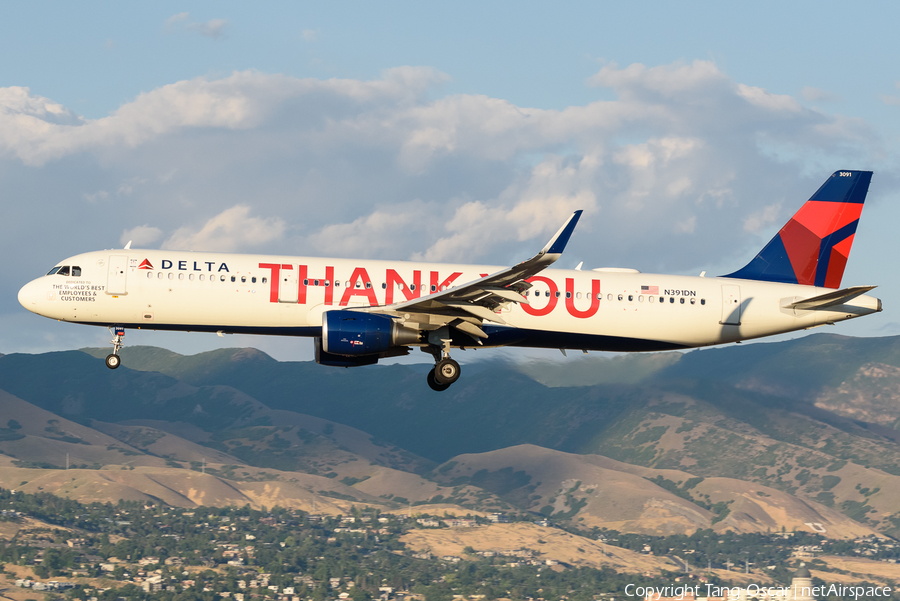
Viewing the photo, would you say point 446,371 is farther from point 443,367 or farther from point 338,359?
point 338,359

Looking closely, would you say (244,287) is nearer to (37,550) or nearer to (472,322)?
(472,322)

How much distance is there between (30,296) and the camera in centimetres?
4216

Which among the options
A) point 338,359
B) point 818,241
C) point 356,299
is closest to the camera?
point 338,359

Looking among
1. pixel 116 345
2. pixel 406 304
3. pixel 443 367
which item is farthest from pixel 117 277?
pixel 443 367

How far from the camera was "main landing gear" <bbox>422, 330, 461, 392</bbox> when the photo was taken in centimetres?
4281

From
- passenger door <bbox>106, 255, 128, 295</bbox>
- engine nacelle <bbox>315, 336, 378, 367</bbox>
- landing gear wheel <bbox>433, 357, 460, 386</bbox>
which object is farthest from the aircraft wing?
passenger door <bbox>106, 255, 128, 295</bbox>

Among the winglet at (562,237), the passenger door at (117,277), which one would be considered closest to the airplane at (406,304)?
the passenger door at (117,277)

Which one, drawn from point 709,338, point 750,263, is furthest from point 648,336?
point 750,263

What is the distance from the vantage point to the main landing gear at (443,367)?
42.8 m

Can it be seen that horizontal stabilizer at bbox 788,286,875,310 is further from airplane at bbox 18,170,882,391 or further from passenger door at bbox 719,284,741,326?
passenger door at bbox 719,284,741,326

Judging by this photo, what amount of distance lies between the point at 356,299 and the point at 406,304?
290 cm

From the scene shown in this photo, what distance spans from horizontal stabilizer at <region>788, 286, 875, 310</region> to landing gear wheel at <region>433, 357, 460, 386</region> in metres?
15.2

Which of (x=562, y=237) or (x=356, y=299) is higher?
(x=562, y=237)

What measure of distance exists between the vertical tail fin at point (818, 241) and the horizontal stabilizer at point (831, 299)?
3.01 m
